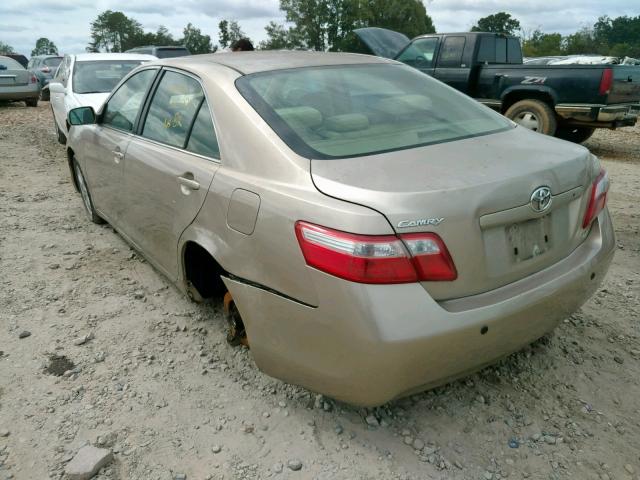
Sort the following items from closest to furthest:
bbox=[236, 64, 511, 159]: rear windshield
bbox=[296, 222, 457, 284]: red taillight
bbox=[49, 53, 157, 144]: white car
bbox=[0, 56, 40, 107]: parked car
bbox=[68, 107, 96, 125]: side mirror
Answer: bbox=[296, 222, 457, 284]: red taillight < bbox=[236, 64, 511, 159]: rear windshield < bbox=[68, 107, 96, 125]: side mirror < bbox=[49, 53, 157, 144]: white car < bbox=[0, 56, 40, 107]: parked car

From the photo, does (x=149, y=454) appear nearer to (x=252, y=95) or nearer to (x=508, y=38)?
(x=252, y=95)

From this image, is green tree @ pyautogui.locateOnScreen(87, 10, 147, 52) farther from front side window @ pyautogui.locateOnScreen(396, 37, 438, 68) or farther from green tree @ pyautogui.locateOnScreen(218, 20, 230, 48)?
front side window @ pyautogui.locateOnScreen(396, 37, 438, 68)

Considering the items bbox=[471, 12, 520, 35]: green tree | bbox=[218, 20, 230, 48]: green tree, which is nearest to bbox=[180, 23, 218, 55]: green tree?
bbox=[218, 20, 230, 48]: green tree

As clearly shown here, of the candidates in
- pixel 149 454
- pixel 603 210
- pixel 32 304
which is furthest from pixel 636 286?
pixel 32 304

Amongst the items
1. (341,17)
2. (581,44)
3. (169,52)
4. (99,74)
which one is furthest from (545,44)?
(99,74)

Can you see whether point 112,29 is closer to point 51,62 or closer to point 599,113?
point 51,62

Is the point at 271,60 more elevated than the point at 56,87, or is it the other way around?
the point at 271,60

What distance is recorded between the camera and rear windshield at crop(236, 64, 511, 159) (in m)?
2.27

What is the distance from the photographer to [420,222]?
1781 mm

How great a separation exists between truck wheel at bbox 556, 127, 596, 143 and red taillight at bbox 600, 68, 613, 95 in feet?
5.07

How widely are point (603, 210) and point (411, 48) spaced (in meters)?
8.40

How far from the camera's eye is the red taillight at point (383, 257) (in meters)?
1.77

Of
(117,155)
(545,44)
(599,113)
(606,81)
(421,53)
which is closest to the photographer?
(117,155)

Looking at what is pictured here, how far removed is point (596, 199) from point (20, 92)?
15755mm
